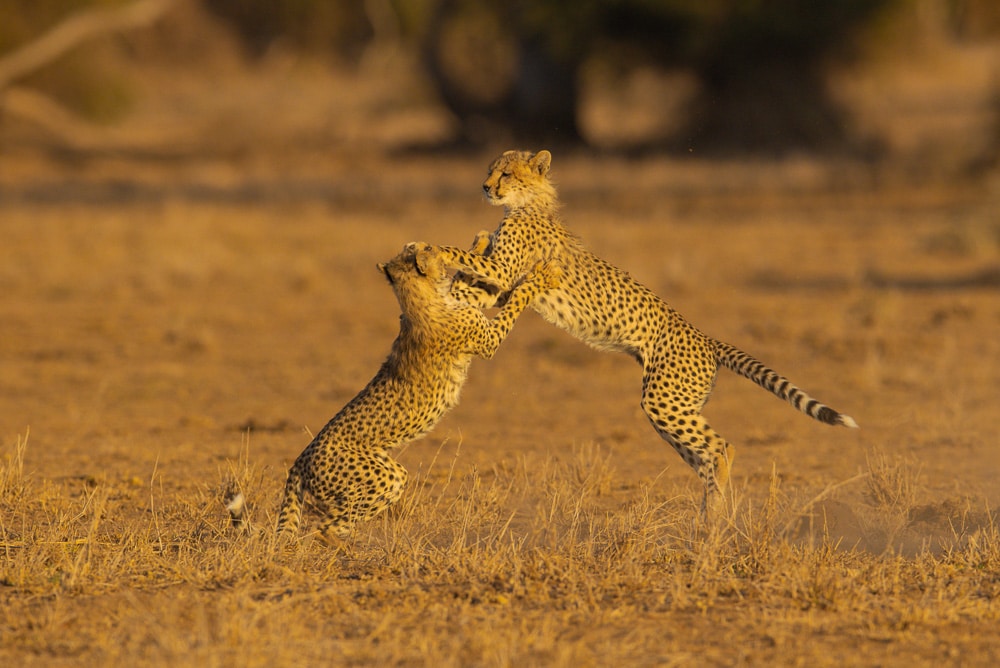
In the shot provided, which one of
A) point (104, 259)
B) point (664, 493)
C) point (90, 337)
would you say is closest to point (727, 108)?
point (104, 259)

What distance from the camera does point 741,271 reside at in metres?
15.8

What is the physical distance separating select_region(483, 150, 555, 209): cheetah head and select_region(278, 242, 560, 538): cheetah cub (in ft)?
1.40

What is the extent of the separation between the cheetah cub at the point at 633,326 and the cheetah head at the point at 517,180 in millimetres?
43

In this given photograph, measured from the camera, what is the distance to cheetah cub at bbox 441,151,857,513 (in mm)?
5930

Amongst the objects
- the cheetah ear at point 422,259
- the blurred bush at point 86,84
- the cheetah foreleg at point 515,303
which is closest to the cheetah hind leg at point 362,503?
the cheetah foreleg at point 515,303

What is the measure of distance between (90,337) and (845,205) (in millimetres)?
12217

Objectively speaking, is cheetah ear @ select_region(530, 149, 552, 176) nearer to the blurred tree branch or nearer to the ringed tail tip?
the ringed tail tip

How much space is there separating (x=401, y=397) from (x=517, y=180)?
1171 millimetres

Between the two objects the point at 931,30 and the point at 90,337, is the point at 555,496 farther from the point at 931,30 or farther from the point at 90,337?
the point at 931,30

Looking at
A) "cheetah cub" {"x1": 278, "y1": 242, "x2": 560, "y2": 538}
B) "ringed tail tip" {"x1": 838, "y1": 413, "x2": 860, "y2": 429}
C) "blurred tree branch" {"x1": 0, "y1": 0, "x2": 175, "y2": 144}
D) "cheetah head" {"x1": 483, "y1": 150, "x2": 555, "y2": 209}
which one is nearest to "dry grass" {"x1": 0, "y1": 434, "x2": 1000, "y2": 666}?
"cheetah cub" {"x1": 278, "y1": 242, "x2": 560, "y2": 538}

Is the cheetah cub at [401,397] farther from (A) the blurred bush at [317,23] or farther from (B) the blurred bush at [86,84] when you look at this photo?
(A) the blurred bush at [317,23]

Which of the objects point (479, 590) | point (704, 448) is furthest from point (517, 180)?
point (479, 590)

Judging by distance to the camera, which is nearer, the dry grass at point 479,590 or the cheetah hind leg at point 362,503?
the dry grass at point 479,590

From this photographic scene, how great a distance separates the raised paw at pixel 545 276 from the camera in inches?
232
